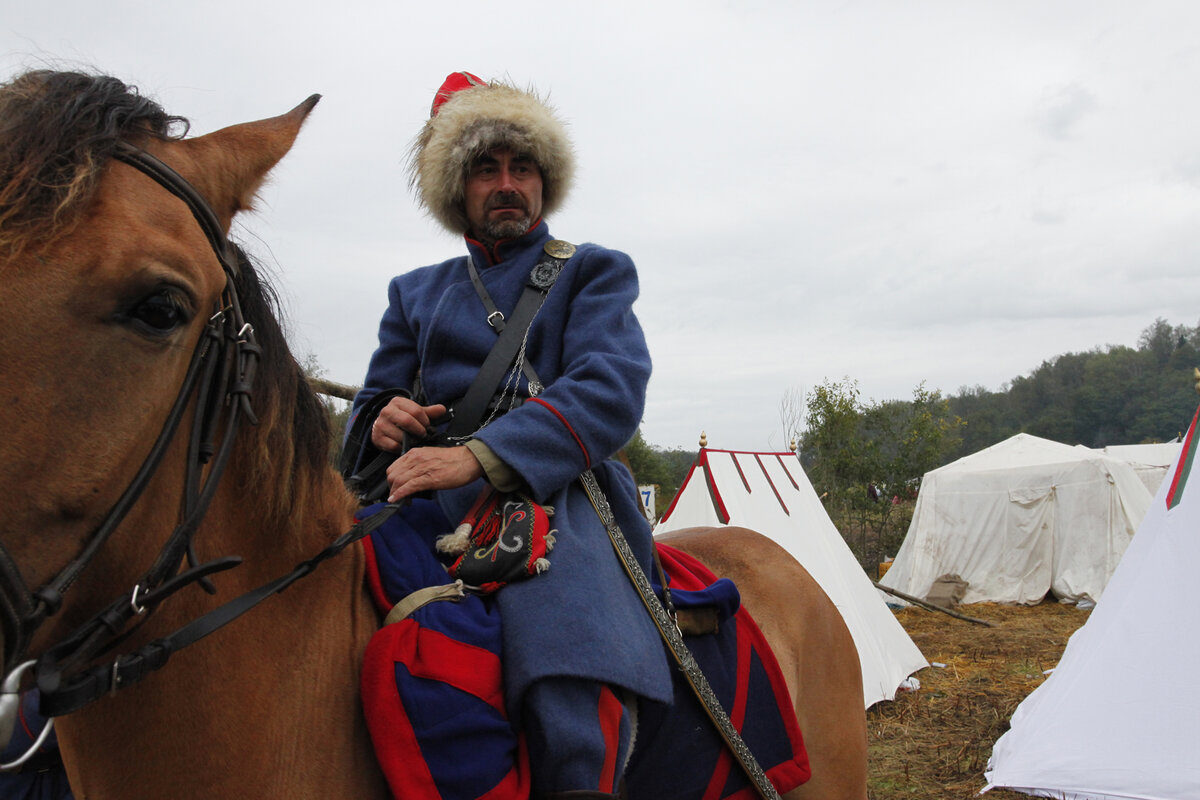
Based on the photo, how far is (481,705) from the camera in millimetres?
1454

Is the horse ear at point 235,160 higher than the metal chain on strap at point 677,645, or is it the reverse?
the horse ear at point 235,160

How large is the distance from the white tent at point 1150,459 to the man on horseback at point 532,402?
55.3ft

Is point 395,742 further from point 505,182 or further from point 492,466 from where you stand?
point 505,182

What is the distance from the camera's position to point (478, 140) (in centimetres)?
215

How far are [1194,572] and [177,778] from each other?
5465 mm

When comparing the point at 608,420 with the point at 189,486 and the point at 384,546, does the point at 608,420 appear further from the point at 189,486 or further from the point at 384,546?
the point at 189,486

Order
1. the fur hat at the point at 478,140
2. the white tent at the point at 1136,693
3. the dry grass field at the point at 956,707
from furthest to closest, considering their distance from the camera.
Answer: the dry grass field at the point at 956,707 → the white tent at the point at 1136,693 → the fur hat at the point at 478,140

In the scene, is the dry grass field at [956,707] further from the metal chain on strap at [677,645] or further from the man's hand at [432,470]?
the man's hand at [432,470]

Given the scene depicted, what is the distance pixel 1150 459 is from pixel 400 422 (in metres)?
20.1

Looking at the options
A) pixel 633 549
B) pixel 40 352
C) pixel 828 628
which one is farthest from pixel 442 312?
pixel 828 628

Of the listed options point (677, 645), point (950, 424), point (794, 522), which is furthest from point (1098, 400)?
point (677, 645)

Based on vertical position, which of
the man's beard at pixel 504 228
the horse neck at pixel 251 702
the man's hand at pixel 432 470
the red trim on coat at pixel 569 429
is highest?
the man's beard at pixel 504 228

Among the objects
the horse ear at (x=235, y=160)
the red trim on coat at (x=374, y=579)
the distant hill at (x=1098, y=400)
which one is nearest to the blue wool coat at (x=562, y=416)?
the red trim on coat at (x=374, y=579)

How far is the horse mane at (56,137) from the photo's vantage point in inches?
38.7
